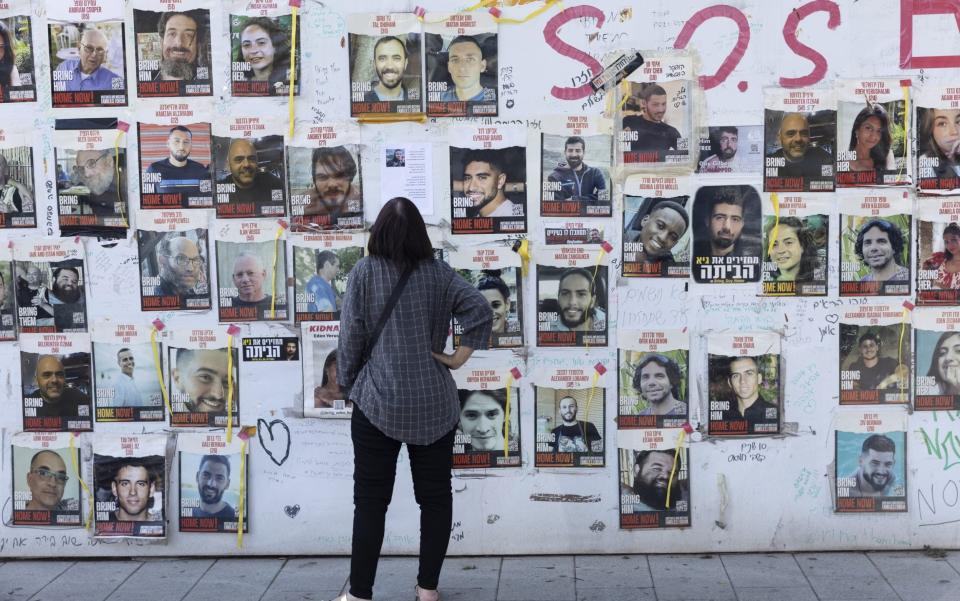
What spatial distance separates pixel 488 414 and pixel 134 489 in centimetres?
184

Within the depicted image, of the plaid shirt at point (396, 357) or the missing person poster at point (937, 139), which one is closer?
the plaid shirt at point (396, 357)

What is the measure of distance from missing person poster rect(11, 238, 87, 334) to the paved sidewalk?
4.03 feet

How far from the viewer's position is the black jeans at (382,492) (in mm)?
4523

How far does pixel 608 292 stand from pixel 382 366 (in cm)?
132

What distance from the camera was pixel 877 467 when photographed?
207 inches

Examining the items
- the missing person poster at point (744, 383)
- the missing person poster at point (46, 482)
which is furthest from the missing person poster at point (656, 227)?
the missing person poster at point (46, 482)

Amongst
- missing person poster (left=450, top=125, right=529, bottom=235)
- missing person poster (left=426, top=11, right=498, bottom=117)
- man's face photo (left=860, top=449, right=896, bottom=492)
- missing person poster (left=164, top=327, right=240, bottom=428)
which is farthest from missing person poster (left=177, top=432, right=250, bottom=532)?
man's face photo (left=860, top=449, right=896, bottom=492)

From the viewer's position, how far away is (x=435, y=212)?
5.21 metres

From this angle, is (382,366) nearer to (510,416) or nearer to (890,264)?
(510,416)

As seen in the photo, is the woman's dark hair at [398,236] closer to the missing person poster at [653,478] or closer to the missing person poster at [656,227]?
the missing person poster at [656,227]

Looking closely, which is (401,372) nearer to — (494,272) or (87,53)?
(494,272)

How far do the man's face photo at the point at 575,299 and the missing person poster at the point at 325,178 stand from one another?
3.44 ft

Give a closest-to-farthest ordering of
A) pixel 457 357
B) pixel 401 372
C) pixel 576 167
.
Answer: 1. pixel 401 372
2. pixel 457 357
3. pixel 576 167

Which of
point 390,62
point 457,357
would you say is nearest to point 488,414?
point 457,357
